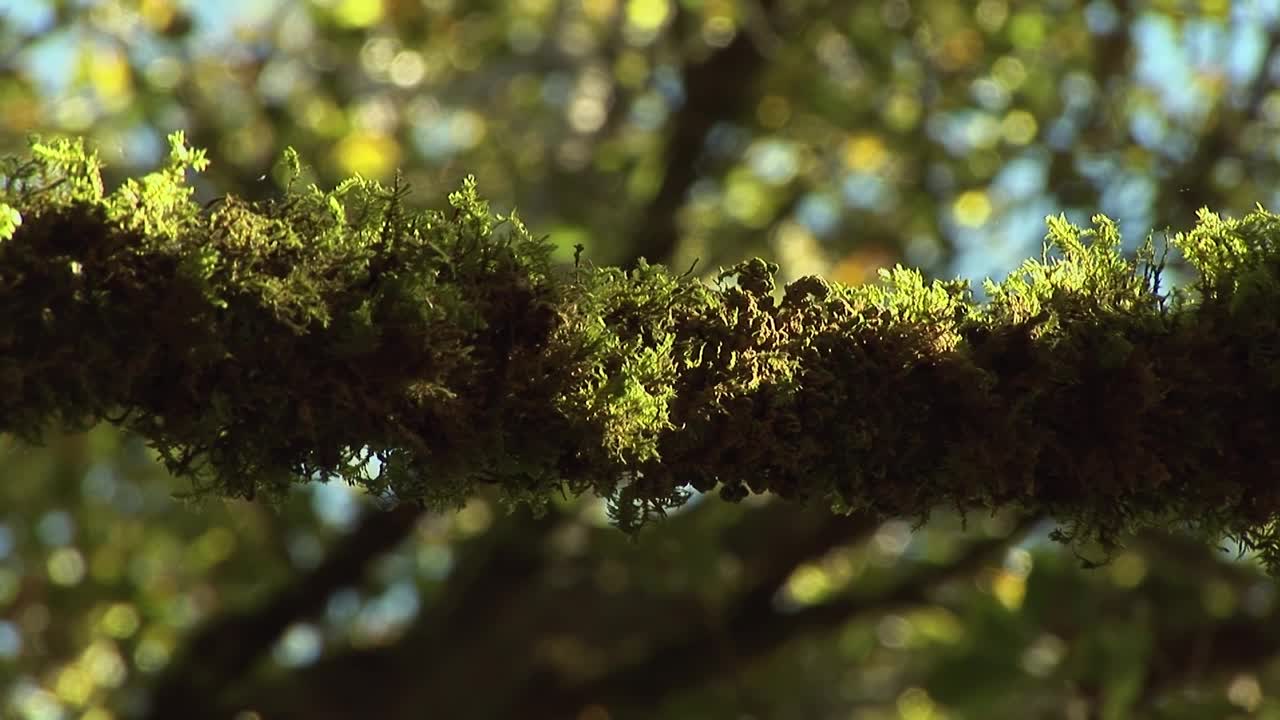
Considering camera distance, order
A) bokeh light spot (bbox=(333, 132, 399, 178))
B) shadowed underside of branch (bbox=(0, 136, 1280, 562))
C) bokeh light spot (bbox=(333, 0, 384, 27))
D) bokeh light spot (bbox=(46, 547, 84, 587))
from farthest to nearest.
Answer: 1. bokeh light spot (bbox=(333, 0, 384, 27))
2. bokeh light spot (bbox=(333, 132, 399, 178))
3. bokeh light spot (bbox=(46, 547, 84, 587))
4. shadowed underside of branch (bbox=(0, 136, 1280, 562))

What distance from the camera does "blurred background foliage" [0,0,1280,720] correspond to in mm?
4508

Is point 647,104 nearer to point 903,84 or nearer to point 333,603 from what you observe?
point 903,84

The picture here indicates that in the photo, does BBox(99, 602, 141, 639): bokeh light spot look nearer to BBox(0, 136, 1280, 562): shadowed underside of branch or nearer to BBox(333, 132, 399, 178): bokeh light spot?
BBox(333, 132, 399, 178): bokeh light spot

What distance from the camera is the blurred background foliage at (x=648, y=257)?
4508mm

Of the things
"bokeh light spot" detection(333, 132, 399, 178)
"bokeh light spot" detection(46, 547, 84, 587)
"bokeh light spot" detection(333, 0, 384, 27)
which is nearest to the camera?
"bokeh light spot" detection(46, 547, 84, 587)

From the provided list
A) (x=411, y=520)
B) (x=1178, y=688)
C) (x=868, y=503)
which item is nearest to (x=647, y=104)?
(x=411, y=520)

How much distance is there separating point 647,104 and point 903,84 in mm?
1105

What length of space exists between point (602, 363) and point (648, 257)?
10.9 ft

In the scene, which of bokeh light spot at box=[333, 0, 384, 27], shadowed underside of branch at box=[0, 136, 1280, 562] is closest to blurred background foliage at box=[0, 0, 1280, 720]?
bokeh light spot at box=[333, 0, 384, 27]

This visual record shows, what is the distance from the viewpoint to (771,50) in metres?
5.20

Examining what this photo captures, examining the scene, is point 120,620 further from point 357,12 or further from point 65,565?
point 357,12

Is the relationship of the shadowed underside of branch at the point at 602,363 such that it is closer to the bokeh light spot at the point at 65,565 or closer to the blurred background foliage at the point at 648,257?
the blurred background foliage at the point at 648,257

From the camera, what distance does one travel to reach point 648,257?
187 inches

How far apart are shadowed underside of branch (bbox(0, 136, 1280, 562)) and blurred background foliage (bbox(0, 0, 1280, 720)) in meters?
2.59
